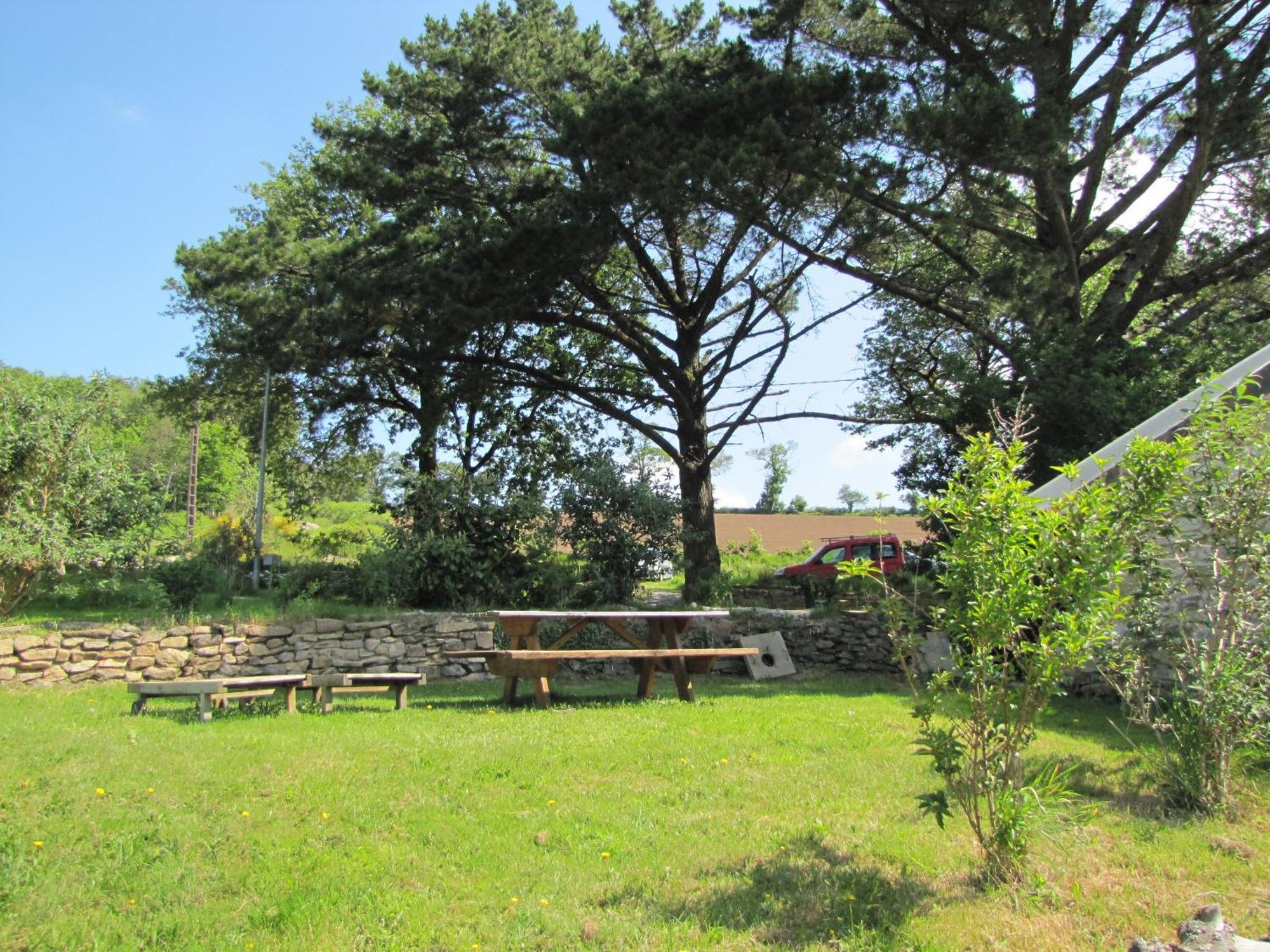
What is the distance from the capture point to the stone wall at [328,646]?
10.3 m

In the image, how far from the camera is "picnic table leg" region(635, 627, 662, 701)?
945 cm

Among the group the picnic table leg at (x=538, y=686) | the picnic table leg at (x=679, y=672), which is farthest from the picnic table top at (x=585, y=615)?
the picnic table leg at (x=538, y=686)

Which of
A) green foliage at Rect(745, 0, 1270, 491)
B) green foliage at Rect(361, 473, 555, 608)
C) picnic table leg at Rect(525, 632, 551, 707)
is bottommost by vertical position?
picnic table leg at Rect(525, 632, 551, 707)

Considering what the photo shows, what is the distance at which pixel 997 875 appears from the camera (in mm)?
3871

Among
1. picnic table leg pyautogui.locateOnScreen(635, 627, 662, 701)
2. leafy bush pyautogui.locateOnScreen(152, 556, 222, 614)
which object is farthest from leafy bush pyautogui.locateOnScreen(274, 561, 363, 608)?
picnic table leg pyautogui.locateOnScreen(635, 627, 662, 701)

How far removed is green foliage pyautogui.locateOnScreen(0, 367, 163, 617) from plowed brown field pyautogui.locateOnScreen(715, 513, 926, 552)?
94.5 ft

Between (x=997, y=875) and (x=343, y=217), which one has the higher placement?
(x=343, y=217)

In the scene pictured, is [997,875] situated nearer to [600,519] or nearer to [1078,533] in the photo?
[1078,533]

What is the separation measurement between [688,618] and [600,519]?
209 inches

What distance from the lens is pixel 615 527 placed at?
48.4 feet

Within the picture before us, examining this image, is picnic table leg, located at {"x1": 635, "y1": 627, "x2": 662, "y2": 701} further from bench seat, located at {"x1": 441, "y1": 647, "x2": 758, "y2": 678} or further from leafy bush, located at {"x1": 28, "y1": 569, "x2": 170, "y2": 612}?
leafy bush, located at {"x1": 28, "y1": 569, "x2": 170, "y2": 612}

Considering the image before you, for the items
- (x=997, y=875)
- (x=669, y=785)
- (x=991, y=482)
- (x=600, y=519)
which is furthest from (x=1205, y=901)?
(x=600, y=519)

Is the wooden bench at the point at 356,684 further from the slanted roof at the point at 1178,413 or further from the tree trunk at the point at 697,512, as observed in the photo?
the tree trunk at the point at 697,512

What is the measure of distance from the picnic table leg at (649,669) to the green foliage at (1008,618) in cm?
564
